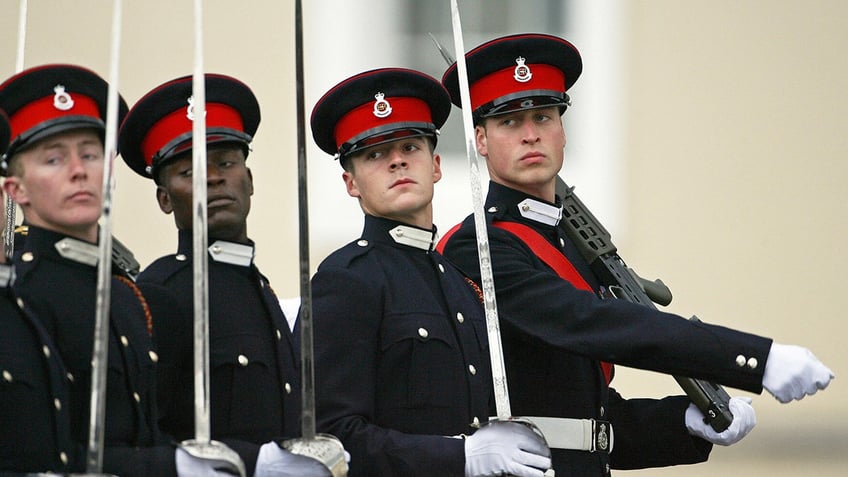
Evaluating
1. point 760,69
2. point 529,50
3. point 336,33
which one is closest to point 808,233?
point 760,69

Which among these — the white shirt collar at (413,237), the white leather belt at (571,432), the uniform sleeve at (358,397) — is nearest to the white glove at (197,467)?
the uniform sleeve at (358,397)

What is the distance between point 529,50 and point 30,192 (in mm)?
1676

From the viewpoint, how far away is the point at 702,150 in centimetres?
827

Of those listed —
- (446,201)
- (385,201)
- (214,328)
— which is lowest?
(214,328)

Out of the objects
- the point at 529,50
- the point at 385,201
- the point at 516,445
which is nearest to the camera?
the point at 516,445

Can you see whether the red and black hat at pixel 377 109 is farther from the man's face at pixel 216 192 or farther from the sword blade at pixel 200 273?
the sword blade at pixel 200 273

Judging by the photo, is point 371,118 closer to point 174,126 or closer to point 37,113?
point 174,126

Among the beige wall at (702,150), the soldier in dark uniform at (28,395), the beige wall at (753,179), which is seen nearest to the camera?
the soldier in dark uniform at (28,395)

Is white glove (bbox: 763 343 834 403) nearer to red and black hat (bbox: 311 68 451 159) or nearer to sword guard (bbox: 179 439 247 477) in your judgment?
red and black hat (bbox: 311 68 451 159)

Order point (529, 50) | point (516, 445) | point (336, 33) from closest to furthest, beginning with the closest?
point (516, 445) → point (529, 50) → point (336, 33)

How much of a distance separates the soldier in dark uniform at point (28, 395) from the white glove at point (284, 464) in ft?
1.45

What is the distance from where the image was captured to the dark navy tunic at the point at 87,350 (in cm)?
394

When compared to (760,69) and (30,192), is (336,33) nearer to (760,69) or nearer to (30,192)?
(760,69)

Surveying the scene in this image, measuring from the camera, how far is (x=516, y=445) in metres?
4.38
